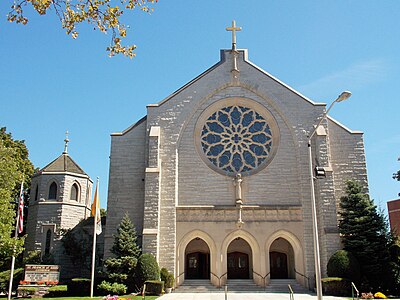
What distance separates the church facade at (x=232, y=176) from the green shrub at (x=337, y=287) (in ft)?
9.18

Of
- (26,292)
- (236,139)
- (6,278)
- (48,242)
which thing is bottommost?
(26,292)

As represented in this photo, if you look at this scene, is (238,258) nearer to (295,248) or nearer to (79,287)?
(295,248)

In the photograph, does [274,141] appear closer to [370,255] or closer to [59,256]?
[370,255]

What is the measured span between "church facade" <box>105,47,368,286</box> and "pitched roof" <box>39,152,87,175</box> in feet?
22.4

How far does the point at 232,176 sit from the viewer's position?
94.2 feet

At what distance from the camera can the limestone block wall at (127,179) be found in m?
28.7

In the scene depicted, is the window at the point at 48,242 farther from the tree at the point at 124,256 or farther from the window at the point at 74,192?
the tree at the point at 124,256

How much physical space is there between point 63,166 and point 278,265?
1864cm

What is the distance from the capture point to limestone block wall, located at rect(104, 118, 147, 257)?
28.7 metres

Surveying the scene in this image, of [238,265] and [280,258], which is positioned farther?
[280,258]

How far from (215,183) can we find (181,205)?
8.78 feet

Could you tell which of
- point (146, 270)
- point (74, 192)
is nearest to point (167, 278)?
point (146, 270)

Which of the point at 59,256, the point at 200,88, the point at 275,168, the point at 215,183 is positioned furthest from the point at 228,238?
the point at 59,256

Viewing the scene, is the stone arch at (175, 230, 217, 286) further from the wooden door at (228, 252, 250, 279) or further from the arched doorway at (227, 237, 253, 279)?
the wooden door at (228, 252, 250, 279)
